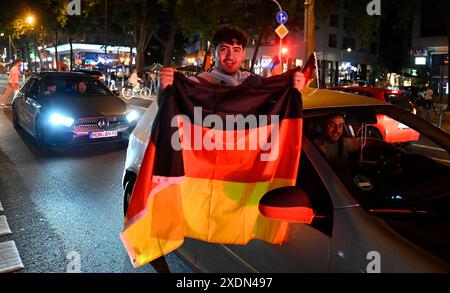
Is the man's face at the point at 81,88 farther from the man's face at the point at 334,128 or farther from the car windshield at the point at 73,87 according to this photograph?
the man's face at the point at 334,128

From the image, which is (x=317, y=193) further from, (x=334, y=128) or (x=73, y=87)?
(x=73, y=87)

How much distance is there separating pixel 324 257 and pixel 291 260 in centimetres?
22

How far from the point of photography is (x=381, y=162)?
380cm

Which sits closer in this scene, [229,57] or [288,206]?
[288,206]

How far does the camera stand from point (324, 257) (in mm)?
2500

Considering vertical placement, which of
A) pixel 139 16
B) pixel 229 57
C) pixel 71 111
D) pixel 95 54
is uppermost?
pixel 139 16

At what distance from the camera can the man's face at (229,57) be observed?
355 cm

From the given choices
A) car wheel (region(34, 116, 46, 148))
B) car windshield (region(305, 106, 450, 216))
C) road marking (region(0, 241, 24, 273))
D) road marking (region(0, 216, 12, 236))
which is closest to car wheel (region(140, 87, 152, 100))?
car wheel (region(34, 116, 46, 148))

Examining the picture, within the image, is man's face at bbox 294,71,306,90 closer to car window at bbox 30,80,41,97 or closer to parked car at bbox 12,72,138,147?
parked car at bbox 12,72,138,147

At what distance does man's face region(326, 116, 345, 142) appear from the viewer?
3410mm

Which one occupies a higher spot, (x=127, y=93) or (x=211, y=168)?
(x=211, y=168)

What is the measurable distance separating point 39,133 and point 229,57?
8.01m

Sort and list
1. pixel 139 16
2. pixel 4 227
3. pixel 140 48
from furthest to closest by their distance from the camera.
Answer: pixel 140 48 → pixel 139 16 → pixel 4 227

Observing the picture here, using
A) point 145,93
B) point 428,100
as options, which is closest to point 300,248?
point 428,100
